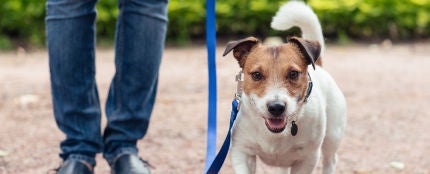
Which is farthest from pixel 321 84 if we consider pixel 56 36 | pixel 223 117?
pixel 223 117

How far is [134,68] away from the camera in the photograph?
3762 mm

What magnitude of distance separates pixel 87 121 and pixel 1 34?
669 centimetres

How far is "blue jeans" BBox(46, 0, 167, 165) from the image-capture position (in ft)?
11.9

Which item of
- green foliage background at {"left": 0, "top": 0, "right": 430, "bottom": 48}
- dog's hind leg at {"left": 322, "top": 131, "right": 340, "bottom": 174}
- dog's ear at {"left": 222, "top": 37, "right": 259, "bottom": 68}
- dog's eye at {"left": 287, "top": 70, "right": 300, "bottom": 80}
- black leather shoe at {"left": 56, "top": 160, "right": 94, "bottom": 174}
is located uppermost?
dog's ear at {"left": 222, "top": 37, "right": 259, "bottom": 68}

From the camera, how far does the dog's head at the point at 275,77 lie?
3.03 m

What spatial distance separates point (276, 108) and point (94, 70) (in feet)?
3.70

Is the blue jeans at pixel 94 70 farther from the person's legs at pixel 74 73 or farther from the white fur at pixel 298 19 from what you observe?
the white fur at pixel 298 19

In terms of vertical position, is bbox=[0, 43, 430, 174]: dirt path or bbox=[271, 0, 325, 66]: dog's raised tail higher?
bbox=[271, 0, 325, 66]: dog's raised tail

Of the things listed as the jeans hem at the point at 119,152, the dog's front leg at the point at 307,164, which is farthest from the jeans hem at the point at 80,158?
the dog's front leg at the point at 307,164

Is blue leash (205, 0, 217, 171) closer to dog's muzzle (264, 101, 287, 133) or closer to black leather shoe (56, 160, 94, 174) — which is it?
dog's muzzle (264, 101, 287, 133)

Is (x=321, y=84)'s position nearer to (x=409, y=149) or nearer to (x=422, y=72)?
(x=409, y=149)

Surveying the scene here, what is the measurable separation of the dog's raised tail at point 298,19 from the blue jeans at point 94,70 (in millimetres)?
560

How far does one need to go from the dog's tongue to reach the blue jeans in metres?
0.91

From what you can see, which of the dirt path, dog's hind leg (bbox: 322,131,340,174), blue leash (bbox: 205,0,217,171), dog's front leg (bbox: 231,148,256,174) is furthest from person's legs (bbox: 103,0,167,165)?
dog's hind leg (bbox: 322,131,340,174)
